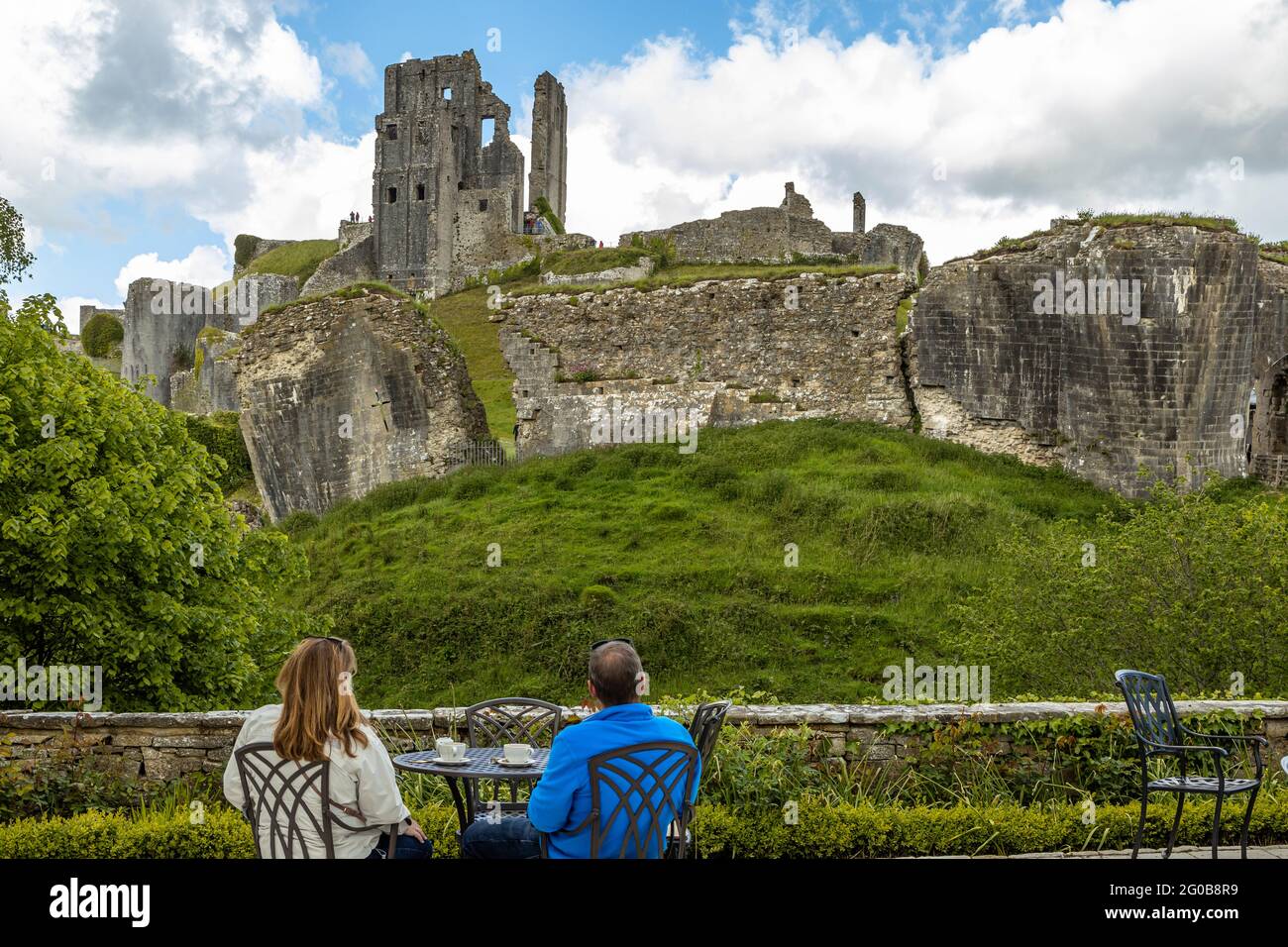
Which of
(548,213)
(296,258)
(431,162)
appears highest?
(431,162)

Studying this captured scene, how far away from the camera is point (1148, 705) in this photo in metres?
7.13

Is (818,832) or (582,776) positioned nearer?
(582,776)

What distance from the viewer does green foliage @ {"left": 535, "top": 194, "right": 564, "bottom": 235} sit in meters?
73.6

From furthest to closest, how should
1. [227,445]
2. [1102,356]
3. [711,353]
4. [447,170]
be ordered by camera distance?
[447,170], [227,445], [711,353], [1102,356]

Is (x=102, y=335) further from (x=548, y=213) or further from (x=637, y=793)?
(x=637, y=793)

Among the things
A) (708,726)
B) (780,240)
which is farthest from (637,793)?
A: (780,240)

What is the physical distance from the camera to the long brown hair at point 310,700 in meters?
5.31

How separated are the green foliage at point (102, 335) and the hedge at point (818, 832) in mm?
64054

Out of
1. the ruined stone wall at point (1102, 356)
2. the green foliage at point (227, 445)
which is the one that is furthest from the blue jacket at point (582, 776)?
the green foliage at point (227, 445)

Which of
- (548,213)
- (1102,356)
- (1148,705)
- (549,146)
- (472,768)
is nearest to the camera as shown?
(472,768)

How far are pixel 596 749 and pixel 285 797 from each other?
154 cm

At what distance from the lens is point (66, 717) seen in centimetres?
884
